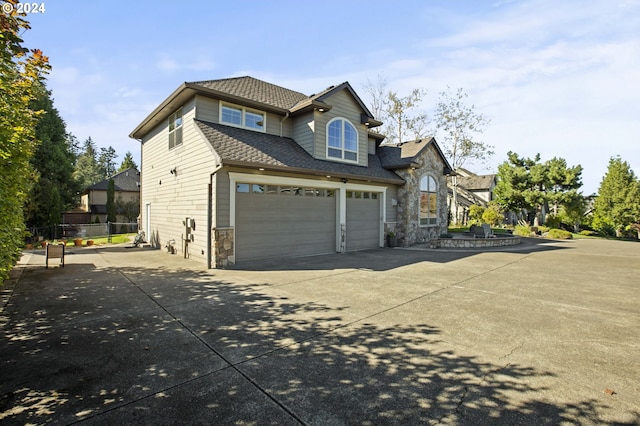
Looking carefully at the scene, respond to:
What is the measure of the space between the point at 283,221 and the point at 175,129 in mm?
6340

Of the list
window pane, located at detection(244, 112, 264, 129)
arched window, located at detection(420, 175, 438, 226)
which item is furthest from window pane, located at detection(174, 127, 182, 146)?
arched window, located at detection(420, 175, 438, 226)

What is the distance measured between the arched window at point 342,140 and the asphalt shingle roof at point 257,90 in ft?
7.66

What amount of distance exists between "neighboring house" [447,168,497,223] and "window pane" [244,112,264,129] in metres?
30.1

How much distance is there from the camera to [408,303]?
6.03 metres

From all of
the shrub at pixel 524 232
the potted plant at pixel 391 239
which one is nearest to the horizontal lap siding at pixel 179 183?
the potted plant at pixel 391 239

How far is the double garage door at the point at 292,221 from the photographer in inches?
410

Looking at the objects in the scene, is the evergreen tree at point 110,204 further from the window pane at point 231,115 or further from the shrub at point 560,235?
the shrub at point 560,235

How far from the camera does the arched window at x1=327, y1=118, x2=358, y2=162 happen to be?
45.3 ft

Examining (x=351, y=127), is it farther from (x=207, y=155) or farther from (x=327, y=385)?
(x=327, y=385)

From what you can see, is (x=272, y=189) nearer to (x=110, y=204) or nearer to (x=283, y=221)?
(x=283, y=221)

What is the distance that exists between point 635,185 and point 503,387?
34.5 meters

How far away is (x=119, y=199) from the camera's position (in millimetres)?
30547

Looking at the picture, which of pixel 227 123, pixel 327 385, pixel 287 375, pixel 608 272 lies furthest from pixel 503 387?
pixel 227 123

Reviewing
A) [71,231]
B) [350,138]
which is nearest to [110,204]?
[71,231]
